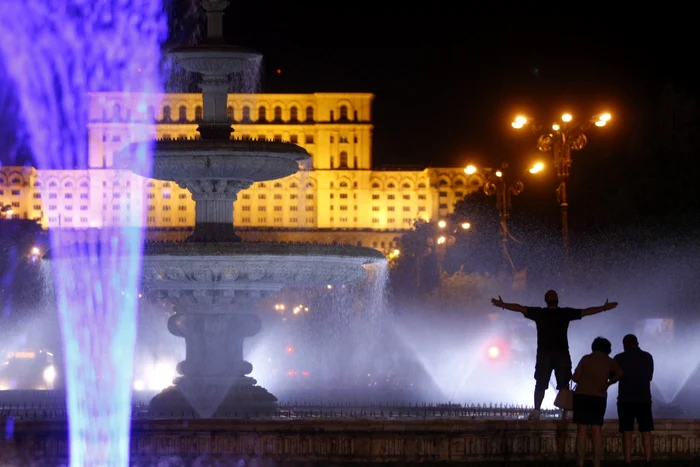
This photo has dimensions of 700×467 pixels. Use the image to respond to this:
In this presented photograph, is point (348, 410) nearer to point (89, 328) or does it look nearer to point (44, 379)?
point (89, 328)

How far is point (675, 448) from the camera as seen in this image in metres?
18.0

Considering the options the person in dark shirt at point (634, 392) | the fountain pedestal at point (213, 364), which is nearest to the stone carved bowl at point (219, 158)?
the fountain pedestal at point (213, 364)

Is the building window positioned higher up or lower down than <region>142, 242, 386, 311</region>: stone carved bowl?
higher up

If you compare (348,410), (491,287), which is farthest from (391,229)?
(348,410)

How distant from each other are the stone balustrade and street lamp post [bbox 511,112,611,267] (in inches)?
403

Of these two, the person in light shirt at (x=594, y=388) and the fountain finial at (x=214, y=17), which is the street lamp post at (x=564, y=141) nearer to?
the fountain finial at (x=214, y=17)

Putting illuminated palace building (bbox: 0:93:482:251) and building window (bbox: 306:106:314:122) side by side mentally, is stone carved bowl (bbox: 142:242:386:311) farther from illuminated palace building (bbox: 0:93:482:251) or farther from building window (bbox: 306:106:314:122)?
building window (bbox: 306:106:314:122)

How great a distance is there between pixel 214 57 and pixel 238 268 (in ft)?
12.5

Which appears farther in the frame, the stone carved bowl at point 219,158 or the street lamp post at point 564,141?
the street lamp post at point 564,141

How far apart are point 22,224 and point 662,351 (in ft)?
142

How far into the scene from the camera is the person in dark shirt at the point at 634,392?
16.6 meters

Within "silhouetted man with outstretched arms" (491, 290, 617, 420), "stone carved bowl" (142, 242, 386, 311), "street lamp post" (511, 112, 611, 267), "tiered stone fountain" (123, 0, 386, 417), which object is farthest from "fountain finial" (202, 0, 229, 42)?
"silhouetted man with outstretched arms" (491, 290, 617, 420)

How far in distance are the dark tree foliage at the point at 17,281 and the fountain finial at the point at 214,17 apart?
26.2 m

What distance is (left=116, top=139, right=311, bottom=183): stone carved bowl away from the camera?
24469 mm
